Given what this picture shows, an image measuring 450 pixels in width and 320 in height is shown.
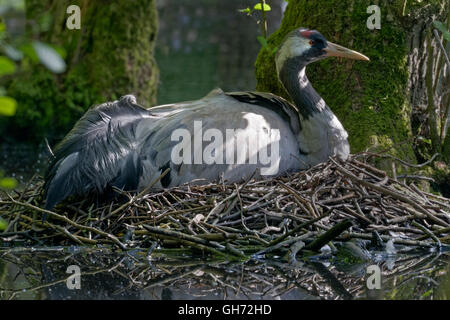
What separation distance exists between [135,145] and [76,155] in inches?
20.3

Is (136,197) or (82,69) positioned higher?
(82,69)

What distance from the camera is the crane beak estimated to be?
645 centimetres

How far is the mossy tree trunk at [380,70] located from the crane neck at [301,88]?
1.36 feet

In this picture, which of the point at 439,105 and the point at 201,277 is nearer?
the point at 201,277

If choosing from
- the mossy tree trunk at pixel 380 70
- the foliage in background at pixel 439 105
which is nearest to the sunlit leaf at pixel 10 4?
the mossy tree trunk at pixel 380 70

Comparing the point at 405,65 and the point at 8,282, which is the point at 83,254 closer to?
the point at 8,282

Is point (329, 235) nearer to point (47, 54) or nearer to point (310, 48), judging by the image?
point (310, 48)

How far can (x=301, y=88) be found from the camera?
662 cm

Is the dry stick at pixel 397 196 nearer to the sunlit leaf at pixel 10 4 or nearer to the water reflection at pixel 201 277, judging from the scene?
the water reflection at pixel 201 277

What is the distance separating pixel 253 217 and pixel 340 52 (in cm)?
205

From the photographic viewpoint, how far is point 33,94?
1149 cm

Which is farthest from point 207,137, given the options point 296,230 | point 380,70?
point 380,70

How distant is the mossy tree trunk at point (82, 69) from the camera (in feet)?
37.7

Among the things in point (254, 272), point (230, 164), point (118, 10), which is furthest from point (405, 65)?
point (118, 10)
